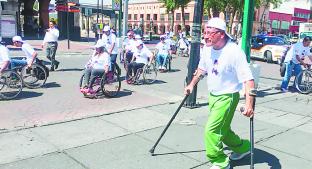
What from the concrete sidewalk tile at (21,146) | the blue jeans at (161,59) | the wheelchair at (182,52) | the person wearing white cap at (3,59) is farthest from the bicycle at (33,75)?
the wheelchair at (182,52)

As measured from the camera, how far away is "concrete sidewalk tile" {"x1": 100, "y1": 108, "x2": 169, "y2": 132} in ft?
21.8

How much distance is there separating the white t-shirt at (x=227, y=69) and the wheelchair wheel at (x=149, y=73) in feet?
22.7

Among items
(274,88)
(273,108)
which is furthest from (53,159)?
(274,88)

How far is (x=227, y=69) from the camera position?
→ 4.23 meters

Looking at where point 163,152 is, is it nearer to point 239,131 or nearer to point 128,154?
point 128,154

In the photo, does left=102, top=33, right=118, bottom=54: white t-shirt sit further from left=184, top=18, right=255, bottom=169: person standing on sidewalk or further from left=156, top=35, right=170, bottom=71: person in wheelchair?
left=184, top=18, right=255, bottom=169: person standing on sidewalk

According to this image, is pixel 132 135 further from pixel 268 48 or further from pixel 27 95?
pixel 268 48

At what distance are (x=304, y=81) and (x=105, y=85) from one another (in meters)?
6.13

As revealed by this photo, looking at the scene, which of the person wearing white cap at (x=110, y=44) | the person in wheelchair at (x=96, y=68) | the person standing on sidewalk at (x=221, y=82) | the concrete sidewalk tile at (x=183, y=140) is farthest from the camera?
the person wearing white cap at (x=110, y=44)

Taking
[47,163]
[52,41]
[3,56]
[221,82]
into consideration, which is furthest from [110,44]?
[221,82]

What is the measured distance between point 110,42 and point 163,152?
7.38 meters

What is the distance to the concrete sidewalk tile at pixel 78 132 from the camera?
5660 mm

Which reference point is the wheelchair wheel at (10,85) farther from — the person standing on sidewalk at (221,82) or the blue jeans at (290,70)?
the blue jeans at (290,70)

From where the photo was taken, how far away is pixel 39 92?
9633 millimetres
